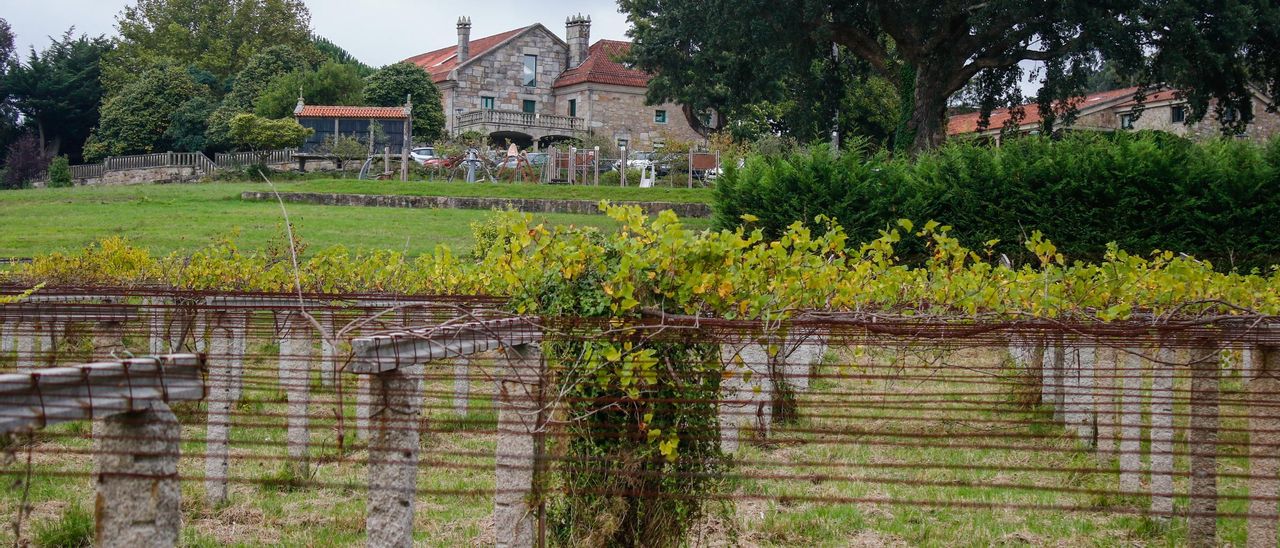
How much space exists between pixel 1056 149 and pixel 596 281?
1489 centimetres

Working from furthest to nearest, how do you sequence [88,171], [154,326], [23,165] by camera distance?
[23,165], [88,171], [154,326]

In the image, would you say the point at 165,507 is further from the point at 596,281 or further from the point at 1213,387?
the point at 1213,387

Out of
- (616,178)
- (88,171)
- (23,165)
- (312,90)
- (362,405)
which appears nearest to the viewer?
(362,405)

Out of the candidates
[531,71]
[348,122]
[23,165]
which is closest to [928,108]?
[348,122]

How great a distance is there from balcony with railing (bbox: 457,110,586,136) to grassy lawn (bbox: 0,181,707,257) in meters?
22.0

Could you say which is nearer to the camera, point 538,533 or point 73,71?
point 538,533

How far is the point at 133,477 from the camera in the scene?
2.45 m

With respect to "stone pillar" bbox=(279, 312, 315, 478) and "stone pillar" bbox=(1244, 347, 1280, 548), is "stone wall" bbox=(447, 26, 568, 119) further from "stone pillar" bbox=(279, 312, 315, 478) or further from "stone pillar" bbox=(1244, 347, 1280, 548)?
"stone pillar" bbox=(1244, 347, 1280, 548)

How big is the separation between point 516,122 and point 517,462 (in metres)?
47.7

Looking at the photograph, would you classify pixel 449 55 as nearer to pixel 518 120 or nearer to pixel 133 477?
pixel 518 120

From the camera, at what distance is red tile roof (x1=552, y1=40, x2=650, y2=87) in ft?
177

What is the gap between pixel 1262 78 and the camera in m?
24.5

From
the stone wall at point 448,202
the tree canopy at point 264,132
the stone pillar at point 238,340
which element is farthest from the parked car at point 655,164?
the stone pillar at point 238,340

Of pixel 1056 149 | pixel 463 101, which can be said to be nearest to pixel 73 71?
pixel 463 101
